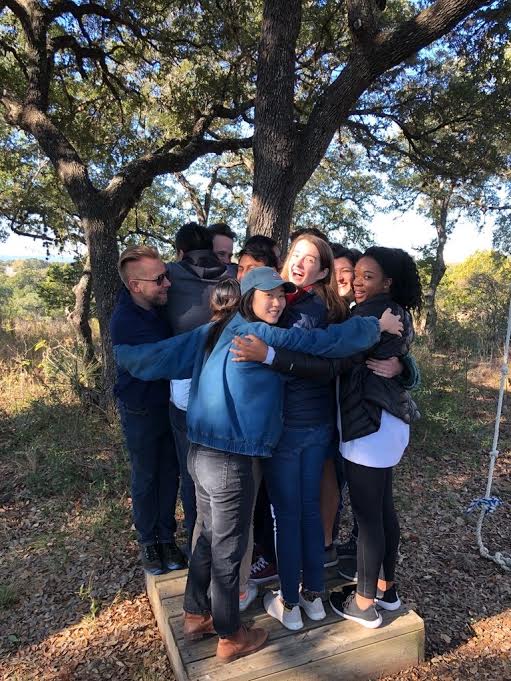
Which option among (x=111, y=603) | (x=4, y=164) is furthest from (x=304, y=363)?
(x=4, y=164)

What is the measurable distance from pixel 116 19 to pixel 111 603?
6939 mm

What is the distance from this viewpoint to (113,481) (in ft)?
14.0

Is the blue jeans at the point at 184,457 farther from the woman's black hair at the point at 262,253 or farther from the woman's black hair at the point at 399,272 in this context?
the woman's black hair at the point at 399,272

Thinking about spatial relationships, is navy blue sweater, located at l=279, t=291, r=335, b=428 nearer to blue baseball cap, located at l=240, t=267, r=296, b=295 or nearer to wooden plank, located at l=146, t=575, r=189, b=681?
blue baseball cap, located at l=240, t=267, r=296, b=295

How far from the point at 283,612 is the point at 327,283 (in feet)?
5.19

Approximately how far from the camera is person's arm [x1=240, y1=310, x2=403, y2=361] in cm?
185

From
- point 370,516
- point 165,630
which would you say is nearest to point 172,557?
point 165,630

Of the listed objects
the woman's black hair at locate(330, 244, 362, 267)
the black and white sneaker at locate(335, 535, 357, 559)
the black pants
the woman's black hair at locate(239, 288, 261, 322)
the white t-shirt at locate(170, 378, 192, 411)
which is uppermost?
the woman's black hair at locate(330, 244, 362, 267)

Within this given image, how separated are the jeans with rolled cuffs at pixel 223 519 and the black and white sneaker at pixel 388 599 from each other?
76 cm

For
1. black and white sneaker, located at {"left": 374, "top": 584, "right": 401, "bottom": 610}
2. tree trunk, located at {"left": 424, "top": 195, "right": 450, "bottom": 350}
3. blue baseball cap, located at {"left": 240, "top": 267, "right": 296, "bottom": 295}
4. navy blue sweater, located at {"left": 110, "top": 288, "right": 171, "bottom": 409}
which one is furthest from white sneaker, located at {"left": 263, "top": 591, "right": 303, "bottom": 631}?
tree trunk, located at {"left": 424, "top": 195, "right": 450, "bottom": 350}

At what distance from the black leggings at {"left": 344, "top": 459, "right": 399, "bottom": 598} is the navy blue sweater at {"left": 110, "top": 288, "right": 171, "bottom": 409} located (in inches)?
43.0

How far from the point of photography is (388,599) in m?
2.36

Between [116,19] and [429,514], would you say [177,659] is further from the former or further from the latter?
[116,19]

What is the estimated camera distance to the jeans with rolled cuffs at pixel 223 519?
6.18 feet
